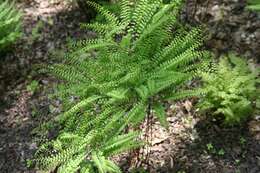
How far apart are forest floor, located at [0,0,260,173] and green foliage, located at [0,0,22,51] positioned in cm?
30

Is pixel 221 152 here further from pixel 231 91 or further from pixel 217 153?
pixel 231 91

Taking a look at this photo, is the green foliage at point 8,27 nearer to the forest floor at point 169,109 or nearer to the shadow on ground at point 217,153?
the forest floor at point 169,109

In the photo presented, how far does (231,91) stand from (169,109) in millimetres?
947

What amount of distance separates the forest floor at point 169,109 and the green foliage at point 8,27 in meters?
0.30

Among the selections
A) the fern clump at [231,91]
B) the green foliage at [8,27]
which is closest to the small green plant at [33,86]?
the green foliage at [8,27]

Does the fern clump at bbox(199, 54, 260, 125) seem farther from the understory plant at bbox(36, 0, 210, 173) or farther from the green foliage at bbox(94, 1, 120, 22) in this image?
the green foliage at bbox(94, 1, 120, 22)

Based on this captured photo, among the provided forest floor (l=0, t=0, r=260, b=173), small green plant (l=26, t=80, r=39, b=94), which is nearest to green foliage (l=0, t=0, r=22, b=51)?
forest floor (l=0, t=0, r=260, b=173)

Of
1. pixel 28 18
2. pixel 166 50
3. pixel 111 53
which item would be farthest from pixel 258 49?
pixel 28 18

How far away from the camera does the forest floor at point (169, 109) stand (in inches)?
174

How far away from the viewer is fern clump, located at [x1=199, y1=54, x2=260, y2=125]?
13.9ft

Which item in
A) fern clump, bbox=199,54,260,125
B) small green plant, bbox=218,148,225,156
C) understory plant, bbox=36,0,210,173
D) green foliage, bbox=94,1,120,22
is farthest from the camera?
green foliage, bbox=94,1,120,22

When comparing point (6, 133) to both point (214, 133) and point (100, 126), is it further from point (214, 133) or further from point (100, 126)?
point (214, 133)

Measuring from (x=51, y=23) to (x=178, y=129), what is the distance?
2949mm

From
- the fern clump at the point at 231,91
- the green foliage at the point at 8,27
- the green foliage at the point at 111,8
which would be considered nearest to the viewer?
the fern clump at the point at 231,91
